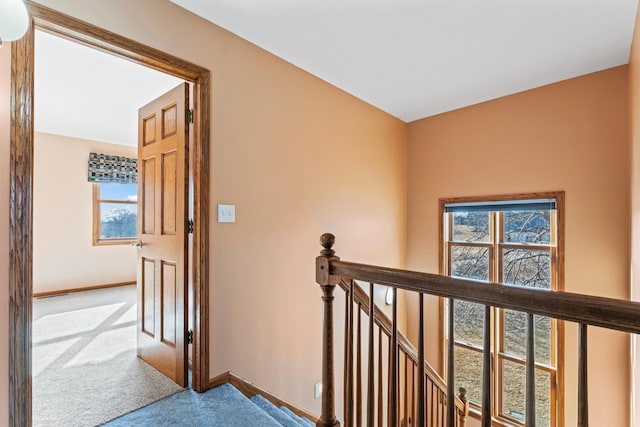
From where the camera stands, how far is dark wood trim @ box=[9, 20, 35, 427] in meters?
1.32

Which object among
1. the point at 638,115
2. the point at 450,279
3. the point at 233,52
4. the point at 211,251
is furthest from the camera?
the point at 233,52

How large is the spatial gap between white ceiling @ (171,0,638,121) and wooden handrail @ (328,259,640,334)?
5.47 ft

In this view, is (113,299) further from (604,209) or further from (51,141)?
(604,209)

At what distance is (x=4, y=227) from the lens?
1.30 meters

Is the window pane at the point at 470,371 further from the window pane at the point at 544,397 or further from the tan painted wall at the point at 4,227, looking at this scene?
the tan painted wall at the point at 4,227

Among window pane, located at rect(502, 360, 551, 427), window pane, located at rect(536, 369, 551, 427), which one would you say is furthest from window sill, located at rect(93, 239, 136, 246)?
window pane, located at rect(536, 369, 551, 427)

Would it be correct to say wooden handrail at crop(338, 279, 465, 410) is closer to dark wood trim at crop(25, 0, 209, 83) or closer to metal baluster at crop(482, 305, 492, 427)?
metal baluster at crop(482, 305, 492, 427)

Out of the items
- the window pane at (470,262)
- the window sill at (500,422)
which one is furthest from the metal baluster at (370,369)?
the window sill at (500,422)

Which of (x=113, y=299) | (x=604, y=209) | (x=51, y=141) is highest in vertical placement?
(x=51, y=141)

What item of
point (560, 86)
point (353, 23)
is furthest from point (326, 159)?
point (560, 86)

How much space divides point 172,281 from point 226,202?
672 millimetres

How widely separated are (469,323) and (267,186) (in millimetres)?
2822

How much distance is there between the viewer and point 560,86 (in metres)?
2.90

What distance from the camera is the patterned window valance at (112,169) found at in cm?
500
